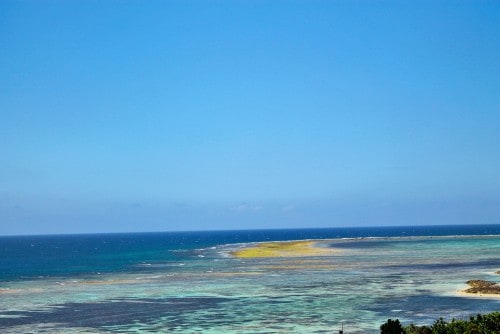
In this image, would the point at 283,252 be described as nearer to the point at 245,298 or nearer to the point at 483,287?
the point at 245,298

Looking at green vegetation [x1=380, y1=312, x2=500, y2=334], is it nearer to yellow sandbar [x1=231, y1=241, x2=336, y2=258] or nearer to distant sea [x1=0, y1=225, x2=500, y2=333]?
distant sea [x1=0, y1=225, x2=500, y2=333]

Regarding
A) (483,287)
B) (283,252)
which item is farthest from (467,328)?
(283,252)

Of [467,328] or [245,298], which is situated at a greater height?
[467,328]

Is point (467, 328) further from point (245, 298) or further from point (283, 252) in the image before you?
point (283, 252)

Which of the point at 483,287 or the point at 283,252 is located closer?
the point at 483,287

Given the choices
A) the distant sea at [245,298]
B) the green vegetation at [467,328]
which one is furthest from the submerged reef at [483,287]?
the green vegetation at [467,328]

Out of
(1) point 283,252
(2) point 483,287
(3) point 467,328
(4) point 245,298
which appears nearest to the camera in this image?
(3) point 467,328

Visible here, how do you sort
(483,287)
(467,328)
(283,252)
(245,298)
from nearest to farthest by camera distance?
(467,328), (245,298), (483,287), (283,252)

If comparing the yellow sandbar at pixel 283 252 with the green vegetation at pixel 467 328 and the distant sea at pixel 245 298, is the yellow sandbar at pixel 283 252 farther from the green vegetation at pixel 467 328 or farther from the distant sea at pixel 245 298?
the green vegetation at pixel 467 328

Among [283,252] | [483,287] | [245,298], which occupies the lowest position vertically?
[245,298]

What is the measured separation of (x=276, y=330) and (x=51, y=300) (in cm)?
2616

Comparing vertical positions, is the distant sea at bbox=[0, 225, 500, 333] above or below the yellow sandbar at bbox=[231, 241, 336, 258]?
below

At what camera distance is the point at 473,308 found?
49.1 metres

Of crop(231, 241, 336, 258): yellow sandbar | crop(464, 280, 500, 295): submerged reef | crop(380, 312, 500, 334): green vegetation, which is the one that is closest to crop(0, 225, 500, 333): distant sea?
crop(464, 280, 500, 295): submerged reef
